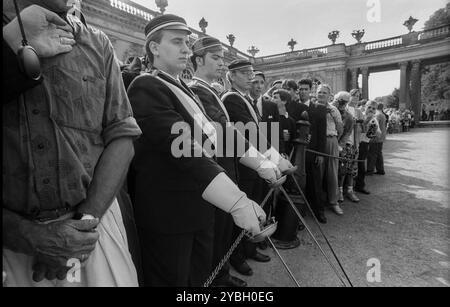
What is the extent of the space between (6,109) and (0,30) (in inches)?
10.3

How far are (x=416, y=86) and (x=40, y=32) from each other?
35.5 meters

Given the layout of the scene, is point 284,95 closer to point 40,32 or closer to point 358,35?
point 40,32

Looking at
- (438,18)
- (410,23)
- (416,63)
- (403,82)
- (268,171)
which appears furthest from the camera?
(438,18)

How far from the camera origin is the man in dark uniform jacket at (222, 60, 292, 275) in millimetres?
3301

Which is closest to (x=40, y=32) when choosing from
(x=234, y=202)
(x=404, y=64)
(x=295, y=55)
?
(x=234, y=202)

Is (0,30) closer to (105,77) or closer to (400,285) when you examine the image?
(105,77)

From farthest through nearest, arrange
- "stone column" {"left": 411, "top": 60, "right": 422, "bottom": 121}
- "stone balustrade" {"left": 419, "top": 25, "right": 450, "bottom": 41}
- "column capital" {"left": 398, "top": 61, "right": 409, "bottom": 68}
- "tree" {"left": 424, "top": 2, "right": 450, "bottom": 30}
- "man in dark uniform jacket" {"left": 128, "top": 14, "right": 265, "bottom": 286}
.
Answer: "tree" {"left": 424, "top": 2, "right": 450, "bottom": 30}, "column capital" {"left": 398, "top": 61, "right": 409, "bottom": 68}, "stone column" {"left": 411, "top": 60, "right": 422, "bottom": 121}, "stone balustrade" {"left": 419, "top": 25, "right": 450, "bottom": 41}, "man in dark uniform jacket" {"left": 128, "top": 14, "right": 265, "bottom": 286}

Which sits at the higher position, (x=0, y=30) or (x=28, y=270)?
(x=0, y=30)

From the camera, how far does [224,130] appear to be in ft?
8.69

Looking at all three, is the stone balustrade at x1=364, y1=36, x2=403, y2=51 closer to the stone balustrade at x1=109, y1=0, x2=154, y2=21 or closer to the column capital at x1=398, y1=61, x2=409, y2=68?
the column capital at x1=398, y1=61, x2=409, y2=68

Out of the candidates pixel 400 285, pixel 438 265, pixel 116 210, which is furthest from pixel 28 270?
pixel 438 265

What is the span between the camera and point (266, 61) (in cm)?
3659

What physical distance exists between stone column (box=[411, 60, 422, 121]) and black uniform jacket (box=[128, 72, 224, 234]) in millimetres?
34560

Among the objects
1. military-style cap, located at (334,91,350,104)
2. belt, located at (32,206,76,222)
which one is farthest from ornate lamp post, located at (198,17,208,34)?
belt, located at (32,206,76,222)
